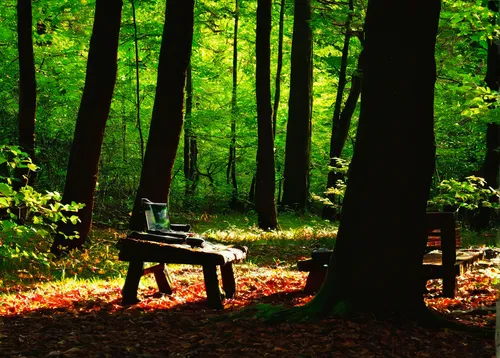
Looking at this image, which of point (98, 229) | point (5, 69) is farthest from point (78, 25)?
point (98, 229)

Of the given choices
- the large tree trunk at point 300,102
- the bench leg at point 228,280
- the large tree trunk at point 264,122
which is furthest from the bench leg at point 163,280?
the large tree trunk at point 300,102

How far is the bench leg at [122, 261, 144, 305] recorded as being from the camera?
715cm

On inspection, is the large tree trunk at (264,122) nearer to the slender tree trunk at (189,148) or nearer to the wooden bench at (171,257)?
the slender tree trunk at (189,148)

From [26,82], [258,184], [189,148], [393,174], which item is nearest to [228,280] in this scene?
[393,174]

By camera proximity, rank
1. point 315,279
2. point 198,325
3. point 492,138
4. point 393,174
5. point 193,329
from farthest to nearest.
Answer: point 492,138 < point 315,279 < point 198,325 < point 193,329 < point 393,174

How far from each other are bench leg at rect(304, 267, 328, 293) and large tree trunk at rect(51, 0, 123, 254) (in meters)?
4.76

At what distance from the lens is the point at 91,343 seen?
5.35m

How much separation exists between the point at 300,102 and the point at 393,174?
52.5 feet

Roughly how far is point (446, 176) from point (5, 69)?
48.8 ft

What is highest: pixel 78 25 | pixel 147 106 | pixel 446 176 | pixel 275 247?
pixel 78 25

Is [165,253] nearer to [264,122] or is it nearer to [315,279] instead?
[315,279]

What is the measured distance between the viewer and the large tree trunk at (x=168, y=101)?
10992 mm

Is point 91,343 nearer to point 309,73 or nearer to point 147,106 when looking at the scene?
point 309,73

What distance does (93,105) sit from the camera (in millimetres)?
11117
